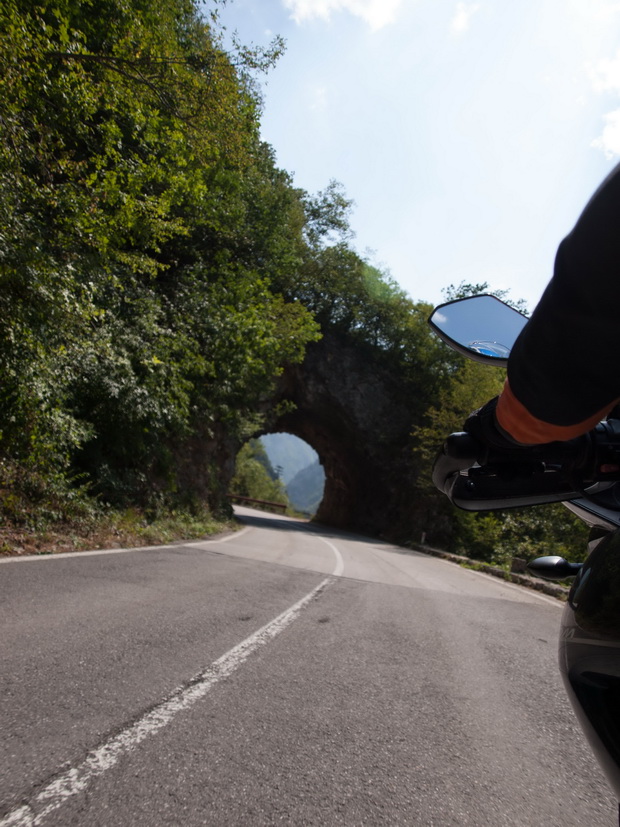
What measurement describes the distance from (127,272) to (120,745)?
9646mm

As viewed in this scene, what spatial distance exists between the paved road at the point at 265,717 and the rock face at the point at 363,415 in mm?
24327

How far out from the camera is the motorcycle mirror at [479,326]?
1499mm

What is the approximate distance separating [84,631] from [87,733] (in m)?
1.56

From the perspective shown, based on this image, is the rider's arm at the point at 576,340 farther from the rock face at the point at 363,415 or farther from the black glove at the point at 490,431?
the rock face at the point at 363,415

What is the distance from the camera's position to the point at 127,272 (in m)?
10.1

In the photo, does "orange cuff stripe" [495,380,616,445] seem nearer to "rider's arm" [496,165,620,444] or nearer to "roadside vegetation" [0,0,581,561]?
"rider's arm" [496,165,620,444]

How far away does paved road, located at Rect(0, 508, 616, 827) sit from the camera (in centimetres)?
187

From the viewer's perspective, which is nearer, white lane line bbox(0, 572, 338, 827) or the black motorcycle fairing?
the black motorcycle fairing

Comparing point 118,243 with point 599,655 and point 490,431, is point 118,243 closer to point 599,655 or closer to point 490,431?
point 490,431

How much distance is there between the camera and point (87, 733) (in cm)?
220

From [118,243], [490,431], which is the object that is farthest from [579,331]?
[118,243]

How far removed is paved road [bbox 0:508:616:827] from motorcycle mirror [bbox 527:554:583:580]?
3.79 feet

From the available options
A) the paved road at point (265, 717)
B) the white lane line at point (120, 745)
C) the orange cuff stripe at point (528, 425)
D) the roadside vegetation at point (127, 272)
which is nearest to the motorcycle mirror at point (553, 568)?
the orange cuff stripe at point (528, 425)

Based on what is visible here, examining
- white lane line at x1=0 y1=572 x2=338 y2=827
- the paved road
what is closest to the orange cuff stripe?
the paved road
